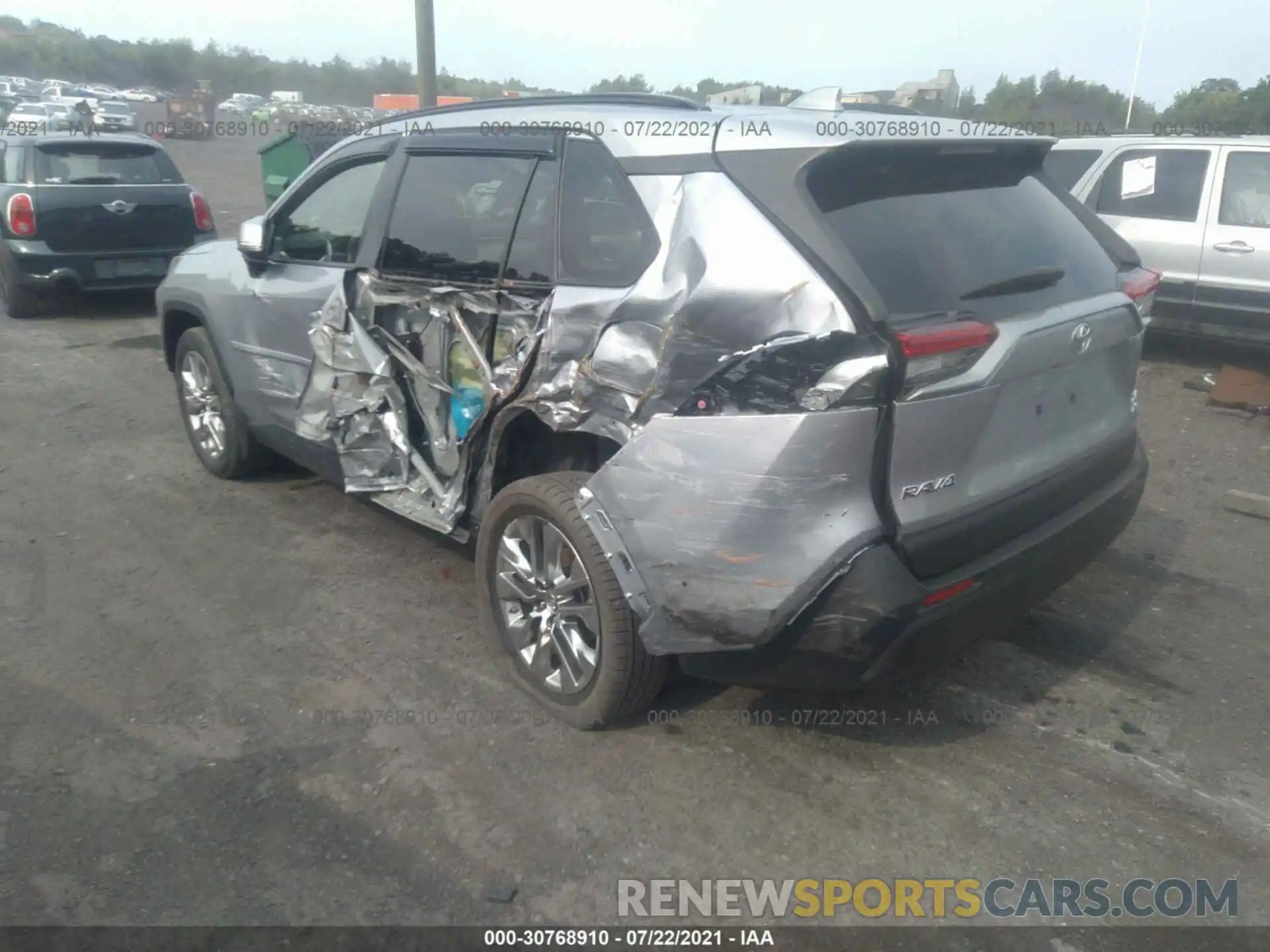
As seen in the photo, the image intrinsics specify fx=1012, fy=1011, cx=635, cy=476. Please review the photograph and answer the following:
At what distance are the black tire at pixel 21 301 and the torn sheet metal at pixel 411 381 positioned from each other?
6663 mm

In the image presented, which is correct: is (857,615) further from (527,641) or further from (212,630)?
(212,630)

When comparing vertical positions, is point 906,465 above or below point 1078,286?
below

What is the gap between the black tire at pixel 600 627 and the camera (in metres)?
2.95

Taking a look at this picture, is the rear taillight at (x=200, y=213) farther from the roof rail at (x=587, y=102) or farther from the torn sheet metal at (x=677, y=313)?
the torn sheet metal at (x=677, y=313)

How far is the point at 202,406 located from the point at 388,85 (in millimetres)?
39389

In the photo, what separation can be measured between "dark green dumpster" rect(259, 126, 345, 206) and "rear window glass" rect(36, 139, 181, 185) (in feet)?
6.25

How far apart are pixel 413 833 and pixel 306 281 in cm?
249

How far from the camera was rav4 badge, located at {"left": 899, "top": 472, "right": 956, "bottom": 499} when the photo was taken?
2.55m

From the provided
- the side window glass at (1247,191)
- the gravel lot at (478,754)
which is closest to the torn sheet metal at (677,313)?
the gravel lot at (478,754)

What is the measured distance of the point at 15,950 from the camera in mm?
2379

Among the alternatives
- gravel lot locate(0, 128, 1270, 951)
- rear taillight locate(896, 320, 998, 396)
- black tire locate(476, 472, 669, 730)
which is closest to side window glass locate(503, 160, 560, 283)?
black tire locate(476, 472, 669, 730)

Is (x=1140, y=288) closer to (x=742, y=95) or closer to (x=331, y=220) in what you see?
(x=742, y=95)

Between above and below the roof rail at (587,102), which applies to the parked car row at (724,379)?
below

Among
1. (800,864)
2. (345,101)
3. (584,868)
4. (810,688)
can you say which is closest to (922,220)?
(810,688)
